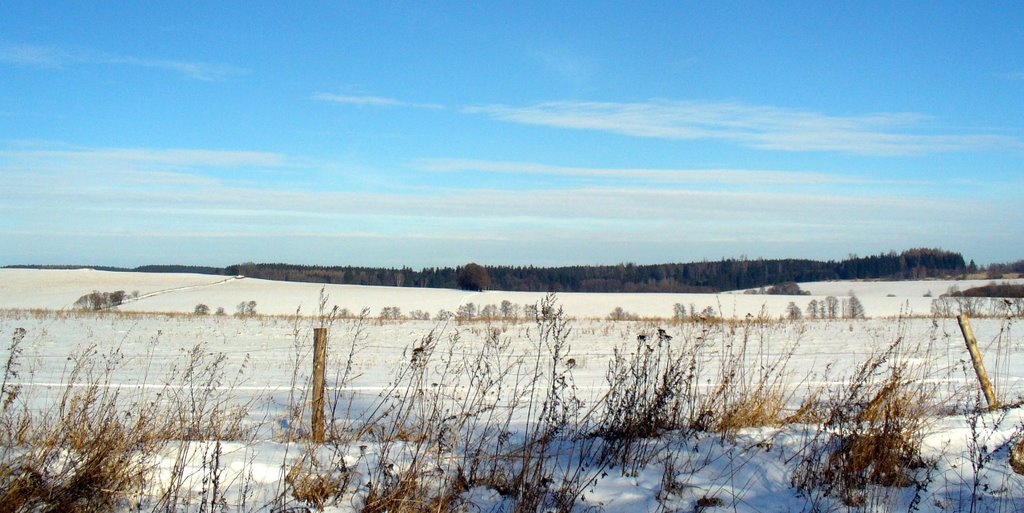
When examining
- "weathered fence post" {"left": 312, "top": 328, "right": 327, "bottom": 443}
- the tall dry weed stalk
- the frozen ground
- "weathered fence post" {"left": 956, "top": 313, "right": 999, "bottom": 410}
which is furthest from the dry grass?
the frozen ground

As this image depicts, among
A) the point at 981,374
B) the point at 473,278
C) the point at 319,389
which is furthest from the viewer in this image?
the point at 473,278

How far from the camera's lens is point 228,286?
66.6m

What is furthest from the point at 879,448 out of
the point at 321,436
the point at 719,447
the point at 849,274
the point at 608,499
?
the point at 849,274

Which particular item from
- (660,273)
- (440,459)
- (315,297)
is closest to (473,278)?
(315,297)

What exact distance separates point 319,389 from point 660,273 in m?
87.8

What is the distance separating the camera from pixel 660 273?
9138cm

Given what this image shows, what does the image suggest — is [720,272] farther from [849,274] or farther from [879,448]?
[879,448]

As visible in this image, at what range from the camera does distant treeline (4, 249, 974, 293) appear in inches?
3307

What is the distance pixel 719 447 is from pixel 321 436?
3.45 m

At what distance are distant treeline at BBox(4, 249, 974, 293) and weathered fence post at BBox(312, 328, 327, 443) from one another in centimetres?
7417

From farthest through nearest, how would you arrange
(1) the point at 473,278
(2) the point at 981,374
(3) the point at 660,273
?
(3) the point at 660,273 < (1) the point at 473,278 < (2) the point at 981,374

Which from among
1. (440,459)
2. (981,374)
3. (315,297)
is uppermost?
(981,374)

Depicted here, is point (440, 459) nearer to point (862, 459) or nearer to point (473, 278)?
point (862, 459)

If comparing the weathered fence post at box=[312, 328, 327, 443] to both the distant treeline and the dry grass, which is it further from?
the distant treeline
